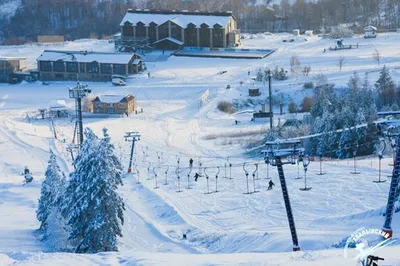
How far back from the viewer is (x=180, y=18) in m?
57.2

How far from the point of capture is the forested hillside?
68.6 meters

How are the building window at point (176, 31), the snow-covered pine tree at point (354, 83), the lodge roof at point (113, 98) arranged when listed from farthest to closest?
the building window at point (176, 31) → the snow-covered pine tree at point (354, 83) → the lodge roof at point (113, 98)

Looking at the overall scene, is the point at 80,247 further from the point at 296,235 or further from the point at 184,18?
the point at 184,18

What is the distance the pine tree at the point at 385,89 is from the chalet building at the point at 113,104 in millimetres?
12923

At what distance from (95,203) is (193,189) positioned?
22.6 ft

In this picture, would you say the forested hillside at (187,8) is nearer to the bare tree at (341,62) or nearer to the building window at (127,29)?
the building window at (127,29)

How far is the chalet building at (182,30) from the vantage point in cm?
5581

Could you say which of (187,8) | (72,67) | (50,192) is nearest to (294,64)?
(72,67)

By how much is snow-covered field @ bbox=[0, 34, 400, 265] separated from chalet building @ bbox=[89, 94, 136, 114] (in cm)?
130

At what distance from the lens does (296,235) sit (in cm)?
1574

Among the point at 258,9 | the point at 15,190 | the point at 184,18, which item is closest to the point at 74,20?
the point at 258,9

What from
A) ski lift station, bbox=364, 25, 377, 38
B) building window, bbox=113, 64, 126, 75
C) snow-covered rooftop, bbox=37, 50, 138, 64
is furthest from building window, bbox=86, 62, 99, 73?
ski lift station, bbox=364, 25, 377, 38

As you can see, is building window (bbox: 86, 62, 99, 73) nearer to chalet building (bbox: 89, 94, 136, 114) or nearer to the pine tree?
chalet building (bbox: 89, 94, 136, 114)

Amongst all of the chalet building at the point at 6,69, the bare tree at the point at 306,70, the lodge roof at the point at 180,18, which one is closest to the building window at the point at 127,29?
the lodge roof at the point at 180,18
